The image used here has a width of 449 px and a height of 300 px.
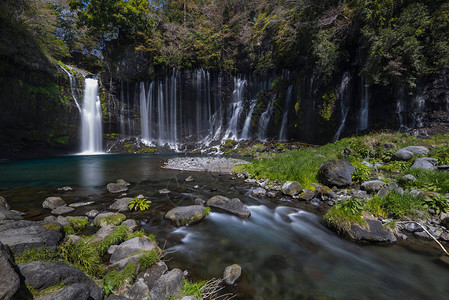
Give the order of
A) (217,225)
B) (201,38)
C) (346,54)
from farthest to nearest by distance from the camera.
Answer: (201,38) < (346,54) < (217,225)

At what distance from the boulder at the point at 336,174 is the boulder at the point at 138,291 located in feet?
20.5

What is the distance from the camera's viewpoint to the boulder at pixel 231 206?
17.7 feet

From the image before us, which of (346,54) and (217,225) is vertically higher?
(346,54)

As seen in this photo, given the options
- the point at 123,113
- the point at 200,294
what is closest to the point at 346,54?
the point at 200,294

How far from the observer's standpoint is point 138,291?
8.02ft

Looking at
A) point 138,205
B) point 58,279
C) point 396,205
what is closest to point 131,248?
point 58,279

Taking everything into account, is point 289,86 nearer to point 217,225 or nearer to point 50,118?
point 217,225

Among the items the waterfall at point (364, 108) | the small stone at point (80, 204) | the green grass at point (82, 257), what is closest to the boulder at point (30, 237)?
the green grass at point (82, 257)

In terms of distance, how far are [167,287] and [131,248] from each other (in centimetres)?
107

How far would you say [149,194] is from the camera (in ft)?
23.5

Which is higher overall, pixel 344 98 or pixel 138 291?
pixel 344 98

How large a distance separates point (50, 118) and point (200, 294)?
28878 mm

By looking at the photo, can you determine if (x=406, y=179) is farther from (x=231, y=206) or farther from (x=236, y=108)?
(x=236, y=108)

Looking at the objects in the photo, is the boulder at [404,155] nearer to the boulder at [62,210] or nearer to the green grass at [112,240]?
the green grass at [112,240]
